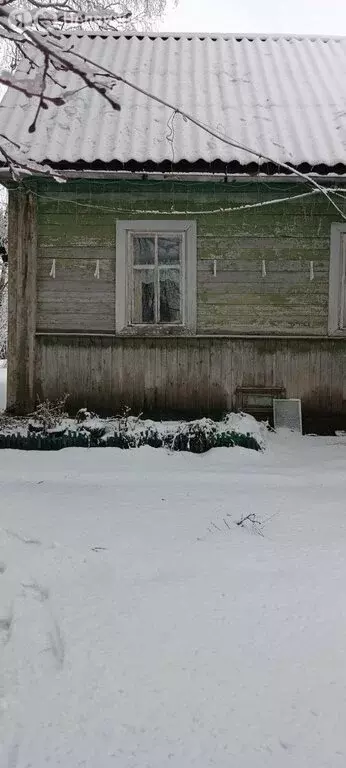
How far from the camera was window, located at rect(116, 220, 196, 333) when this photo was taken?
7.25 m

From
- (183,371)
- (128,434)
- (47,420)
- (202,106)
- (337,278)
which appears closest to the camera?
(128,434)

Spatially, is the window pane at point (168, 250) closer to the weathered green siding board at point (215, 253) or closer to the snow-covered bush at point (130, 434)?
the weathered green siding board at point (215, 253)

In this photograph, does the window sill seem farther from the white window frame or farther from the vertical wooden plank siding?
the white window frame

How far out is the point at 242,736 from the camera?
81.5 inches

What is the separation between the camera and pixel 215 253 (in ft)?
23.9

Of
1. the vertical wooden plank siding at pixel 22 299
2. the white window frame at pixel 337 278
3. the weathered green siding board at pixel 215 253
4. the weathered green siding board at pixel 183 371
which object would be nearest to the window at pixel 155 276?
the weathered green siding board at pixel 215 253

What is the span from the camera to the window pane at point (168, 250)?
740 cm

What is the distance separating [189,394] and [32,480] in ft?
9.09

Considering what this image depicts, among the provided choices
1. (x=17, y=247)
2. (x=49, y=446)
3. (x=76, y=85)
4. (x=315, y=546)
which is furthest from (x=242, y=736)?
(x=76, y=85)

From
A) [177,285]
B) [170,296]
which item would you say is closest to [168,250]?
[177,285]

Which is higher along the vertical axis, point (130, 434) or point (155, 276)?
point (155, 276)

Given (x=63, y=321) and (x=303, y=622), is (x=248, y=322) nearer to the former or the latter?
(x=63, y=321)

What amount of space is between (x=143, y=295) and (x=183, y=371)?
1.16m

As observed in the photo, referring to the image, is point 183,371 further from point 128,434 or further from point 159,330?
point 128,434
